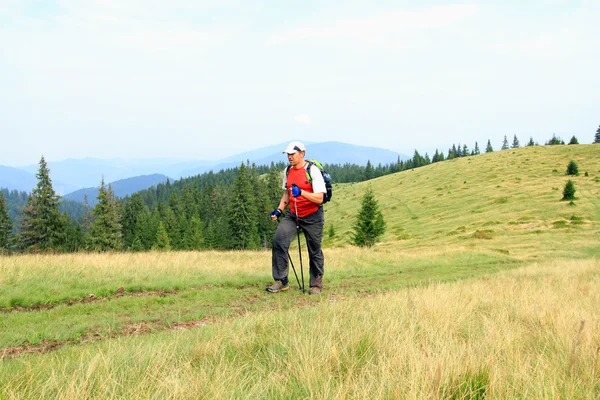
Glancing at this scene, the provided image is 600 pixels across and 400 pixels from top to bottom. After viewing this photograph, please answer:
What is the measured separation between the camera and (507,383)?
260cm

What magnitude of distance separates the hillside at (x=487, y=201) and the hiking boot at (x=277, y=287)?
23.3 meters

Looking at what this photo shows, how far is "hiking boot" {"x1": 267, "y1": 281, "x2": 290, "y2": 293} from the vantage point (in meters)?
8.45

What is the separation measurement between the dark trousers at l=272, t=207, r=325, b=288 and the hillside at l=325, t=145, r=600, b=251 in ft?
75.5

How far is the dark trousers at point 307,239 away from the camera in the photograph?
8.24m

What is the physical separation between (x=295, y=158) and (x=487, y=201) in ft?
175

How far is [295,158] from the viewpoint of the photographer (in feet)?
26.5

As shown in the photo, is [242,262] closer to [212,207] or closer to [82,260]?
→ [82,260]

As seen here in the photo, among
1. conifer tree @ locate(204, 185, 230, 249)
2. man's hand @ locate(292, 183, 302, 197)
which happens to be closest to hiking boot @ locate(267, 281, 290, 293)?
man's hand @ locate(292, 183, 302, 197)

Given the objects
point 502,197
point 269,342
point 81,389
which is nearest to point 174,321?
point 269,342

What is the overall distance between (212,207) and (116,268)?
106 meters

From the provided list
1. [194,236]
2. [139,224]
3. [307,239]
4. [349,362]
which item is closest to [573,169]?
[307,239]

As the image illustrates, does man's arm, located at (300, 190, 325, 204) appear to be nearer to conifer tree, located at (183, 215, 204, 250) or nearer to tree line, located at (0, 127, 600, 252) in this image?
tree line, located at (0, 127, 600, 252)

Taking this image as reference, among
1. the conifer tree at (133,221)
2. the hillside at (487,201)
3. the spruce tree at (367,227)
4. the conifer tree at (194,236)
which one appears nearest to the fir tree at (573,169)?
the hillside at (487,201)

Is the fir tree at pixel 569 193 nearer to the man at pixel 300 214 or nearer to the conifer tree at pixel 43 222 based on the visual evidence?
the man at pixel 300 214
